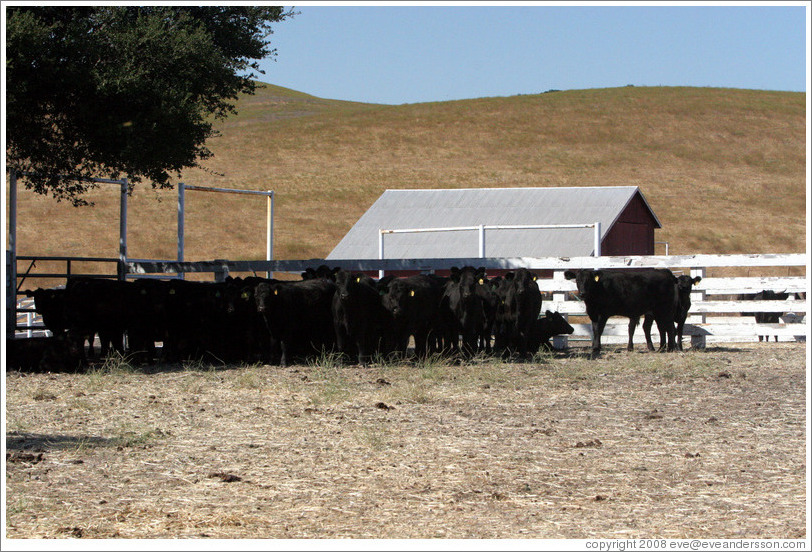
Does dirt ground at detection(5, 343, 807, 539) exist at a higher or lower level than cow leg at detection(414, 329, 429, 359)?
lower

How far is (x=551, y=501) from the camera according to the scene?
236 inches

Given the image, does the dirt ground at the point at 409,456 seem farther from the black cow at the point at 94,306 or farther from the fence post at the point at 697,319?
the fence post at the point at 697,319

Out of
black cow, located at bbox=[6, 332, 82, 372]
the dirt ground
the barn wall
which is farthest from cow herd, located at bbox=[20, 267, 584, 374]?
the barn wall

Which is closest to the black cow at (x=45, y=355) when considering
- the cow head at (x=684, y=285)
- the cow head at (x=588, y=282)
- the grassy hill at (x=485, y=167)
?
→ the cow head at (x=588, y=282)

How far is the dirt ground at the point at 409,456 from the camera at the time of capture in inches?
219

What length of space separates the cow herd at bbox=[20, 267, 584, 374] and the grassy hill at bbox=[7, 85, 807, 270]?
29.6 metres

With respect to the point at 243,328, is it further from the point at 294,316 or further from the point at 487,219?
the point at 487,219

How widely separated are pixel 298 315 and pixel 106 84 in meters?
4.36

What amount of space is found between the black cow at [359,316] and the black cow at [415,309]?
213 mm

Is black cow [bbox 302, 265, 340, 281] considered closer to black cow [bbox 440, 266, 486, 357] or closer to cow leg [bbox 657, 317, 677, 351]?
black cow [bbox 440, 266, 486, 357]

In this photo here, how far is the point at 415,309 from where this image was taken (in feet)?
45.2

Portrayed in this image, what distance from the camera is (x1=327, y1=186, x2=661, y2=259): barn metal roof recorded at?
37.7 m

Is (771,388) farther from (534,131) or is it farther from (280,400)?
(534,131)

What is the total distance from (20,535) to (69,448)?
2.43 meters
